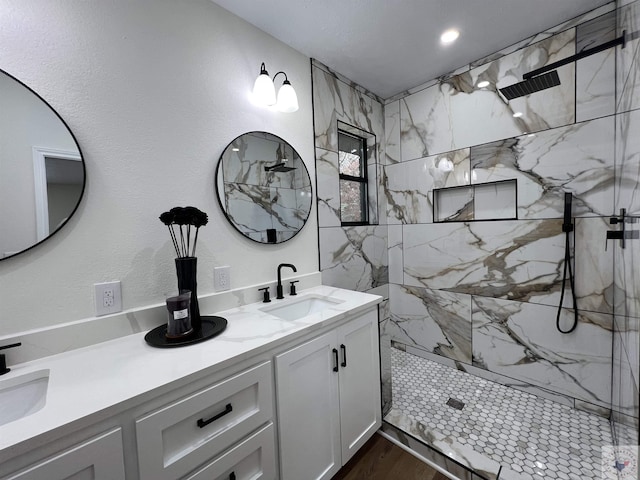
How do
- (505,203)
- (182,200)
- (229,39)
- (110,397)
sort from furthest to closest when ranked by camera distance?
(505,203), (229,39), (182,200), (110,397)

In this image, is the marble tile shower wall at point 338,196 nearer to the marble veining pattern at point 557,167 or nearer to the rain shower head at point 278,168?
the rain shower head at point 278,168

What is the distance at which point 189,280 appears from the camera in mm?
1217

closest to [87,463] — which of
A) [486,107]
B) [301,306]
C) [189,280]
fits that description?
[189,280]

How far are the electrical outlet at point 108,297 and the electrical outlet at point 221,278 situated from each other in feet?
1.46

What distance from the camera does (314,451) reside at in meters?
1.27

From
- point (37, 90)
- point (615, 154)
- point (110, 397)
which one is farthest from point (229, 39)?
point (615, 154)

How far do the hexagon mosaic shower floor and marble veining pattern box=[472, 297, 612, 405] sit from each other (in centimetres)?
16

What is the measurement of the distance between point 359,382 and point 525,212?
5.73ft

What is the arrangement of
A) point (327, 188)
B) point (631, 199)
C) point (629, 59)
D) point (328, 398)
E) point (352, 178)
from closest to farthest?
point (631, 199) < point (629, 59) < point (328, 398) < point (327, 188) < point (352, 178)

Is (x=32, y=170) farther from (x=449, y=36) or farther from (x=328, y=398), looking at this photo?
(x=449, y=36)

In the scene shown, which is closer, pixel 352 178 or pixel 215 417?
pixel 215 417

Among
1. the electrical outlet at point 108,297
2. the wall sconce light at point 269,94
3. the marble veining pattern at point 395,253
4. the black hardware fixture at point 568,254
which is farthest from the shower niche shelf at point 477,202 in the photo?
the electrical outlet at point 108,297

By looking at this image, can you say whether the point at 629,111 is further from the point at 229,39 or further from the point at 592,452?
the point at 229,39

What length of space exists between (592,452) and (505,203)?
1639mm
